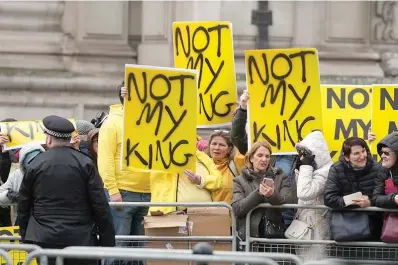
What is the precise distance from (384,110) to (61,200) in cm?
311

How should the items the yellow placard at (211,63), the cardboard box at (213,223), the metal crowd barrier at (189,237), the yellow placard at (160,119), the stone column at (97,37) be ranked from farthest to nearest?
the stone column at (97,37)
the yellow placard at (211,63)
the yellow placard at (160,119)
the cardboard box at (213,223)
the metal crowd barrier at (189,237)

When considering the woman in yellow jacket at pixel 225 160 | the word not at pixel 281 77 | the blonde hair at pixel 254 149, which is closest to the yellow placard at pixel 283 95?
the word not at pixel 281 77

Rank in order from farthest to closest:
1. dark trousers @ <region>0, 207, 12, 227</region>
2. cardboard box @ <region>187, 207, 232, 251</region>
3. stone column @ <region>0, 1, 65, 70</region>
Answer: stone column @ <region>0, 1, 65, 70</region>, dark trousers @ <region>0, 207, 12, 227</region>, cardboard box @ <region>187, 207, 232, 251</region>

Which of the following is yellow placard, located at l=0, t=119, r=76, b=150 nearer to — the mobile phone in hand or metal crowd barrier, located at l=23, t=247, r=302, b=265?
the mobile phone in hand

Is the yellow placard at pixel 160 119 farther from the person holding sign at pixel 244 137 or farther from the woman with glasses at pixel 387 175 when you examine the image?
the woman with glasses at pixel 387 175

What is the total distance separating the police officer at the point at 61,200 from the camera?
9.93m

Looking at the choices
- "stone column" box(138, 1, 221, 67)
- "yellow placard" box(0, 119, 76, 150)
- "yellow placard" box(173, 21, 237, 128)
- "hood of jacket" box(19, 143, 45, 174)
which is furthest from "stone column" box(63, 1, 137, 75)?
"hood of jacket" box(19, 143, 45, 174)

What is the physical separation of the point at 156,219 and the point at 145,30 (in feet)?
23.5

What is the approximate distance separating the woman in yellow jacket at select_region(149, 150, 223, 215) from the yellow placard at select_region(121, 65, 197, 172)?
15 centimetres

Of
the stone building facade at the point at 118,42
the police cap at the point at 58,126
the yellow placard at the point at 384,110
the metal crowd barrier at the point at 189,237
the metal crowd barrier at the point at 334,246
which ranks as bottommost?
the metal crowd barrier at the point at 334,246

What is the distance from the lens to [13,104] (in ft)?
59.5

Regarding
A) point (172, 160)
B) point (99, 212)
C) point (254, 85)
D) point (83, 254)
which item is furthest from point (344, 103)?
point (83, 254)

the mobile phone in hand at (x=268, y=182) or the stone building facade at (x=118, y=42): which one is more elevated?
the stone building facade at (x=118, y=42)

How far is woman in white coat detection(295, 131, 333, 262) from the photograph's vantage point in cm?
1113
